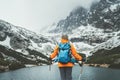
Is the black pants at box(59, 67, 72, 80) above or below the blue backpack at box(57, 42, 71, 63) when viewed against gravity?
below

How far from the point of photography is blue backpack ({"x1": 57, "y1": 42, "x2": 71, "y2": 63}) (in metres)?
15.1

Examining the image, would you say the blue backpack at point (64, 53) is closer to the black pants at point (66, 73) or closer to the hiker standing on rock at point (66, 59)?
the hiker standing on rock at point (66, 59)

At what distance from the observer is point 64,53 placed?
15195 mm

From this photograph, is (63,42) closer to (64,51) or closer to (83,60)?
(64,51)


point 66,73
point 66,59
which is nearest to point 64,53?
point 66,59

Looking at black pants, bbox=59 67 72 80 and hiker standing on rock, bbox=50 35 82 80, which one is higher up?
hiker standing on rock, bbox=50 35 82 80

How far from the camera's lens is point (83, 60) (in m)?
14.8

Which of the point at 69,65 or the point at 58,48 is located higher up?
the point at 58,48

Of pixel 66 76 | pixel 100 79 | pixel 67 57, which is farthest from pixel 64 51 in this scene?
pixel 100 79

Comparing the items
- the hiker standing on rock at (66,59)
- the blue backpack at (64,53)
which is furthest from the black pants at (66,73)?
the blue backpack at (64,53)

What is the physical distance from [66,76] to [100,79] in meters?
93.4

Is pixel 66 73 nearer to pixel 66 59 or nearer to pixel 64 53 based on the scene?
pixel 66 59

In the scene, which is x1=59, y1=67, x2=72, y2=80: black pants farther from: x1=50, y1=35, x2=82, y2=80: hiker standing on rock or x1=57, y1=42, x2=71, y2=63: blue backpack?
x1=57, y1=42, x2=71, y2=63: blue backpack

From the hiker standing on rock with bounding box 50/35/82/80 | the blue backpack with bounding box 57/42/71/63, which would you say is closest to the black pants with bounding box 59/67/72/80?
the hiker standing on rock with bounding box 50/35/82/80
